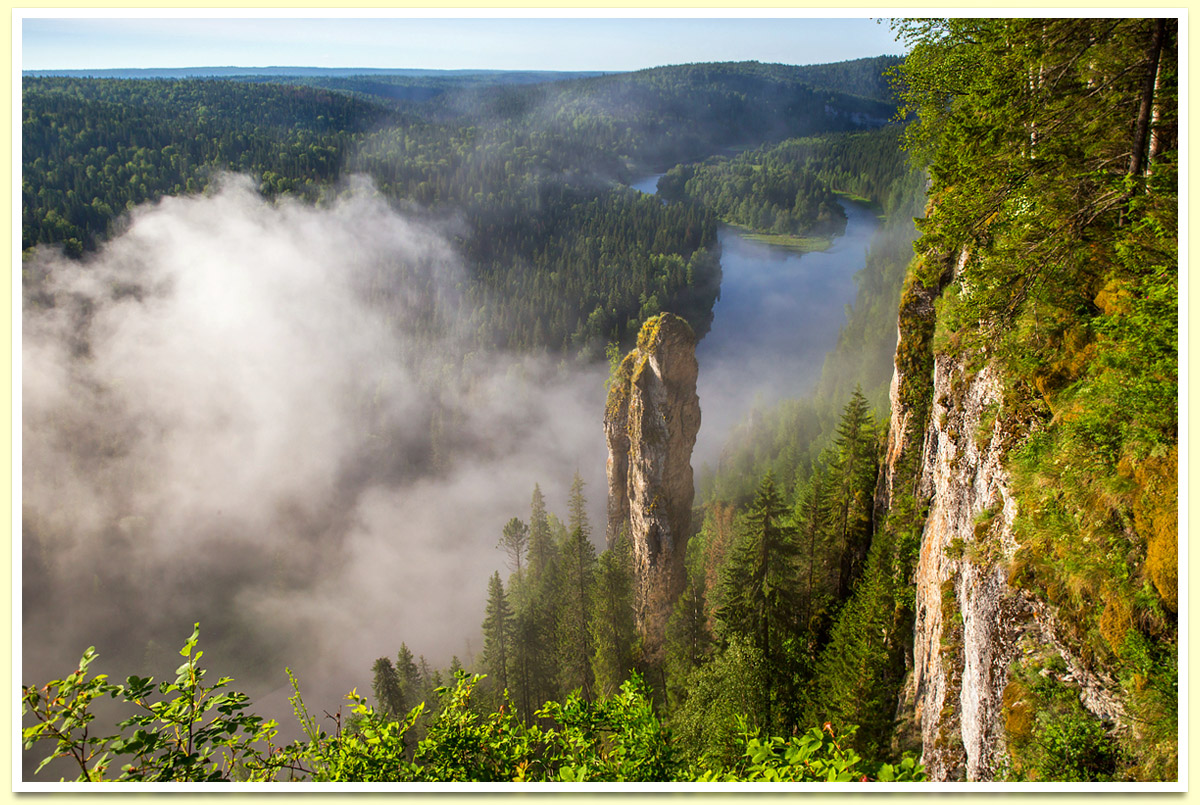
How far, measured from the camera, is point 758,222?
11256 centimetres

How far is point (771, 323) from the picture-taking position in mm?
97188

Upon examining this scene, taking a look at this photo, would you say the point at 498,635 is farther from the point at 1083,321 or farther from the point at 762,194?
the point at 762,194

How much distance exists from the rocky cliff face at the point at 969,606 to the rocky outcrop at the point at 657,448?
39.5ft

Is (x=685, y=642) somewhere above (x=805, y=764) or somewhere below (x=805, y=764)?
below

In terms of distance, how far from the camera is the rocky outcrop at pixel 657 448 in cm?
2555

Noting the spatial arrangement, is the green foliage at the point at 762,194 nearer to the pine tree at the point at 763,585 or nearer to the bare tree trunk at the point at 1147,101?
the pine tree at the point at 763,585

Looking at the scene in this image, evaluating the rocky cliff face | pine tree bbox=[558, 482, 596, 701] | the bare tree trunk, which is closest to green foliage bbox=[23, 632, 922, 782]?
the rocky cliff face

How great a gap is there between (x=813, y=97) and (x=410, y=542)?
95618 millimetres

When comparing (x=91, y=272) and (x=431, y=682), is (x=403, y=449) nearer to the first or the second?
(x=91, y=272)

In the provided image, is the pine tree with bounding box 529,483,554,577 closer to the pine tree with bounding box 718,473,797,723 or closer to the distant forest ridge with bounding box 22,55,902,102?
the pine tree with bounding box 718,473,797,723

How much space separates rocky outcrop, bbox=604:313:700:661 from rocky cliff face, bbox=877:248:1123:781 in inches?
474

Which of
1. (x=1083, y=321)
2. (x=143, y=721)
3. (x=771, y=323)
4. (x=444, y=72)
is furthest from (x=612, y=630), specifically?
(x=771, y=323)

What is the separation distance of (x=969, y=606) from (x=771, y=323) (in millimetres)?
91993

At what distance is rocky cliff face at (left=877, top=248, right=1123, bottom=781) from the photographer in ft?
26.2
